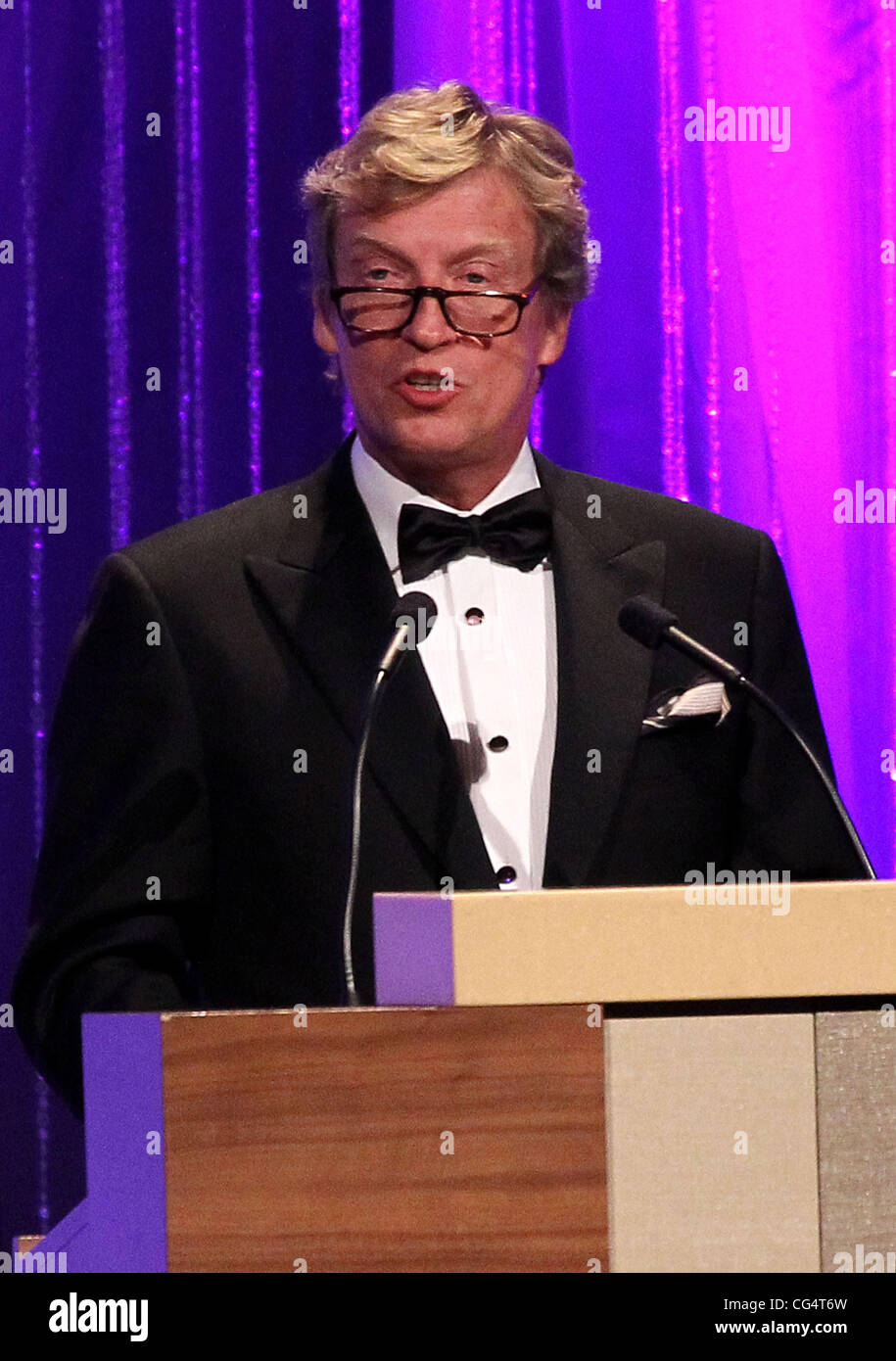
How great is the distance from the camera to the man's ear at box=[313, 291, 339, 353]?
212 centimetres

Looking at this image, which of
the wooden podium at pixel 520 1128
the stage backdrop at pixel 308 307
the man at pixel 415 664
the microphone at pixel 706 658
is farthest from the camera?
the stage backdrop at pixel 308 307

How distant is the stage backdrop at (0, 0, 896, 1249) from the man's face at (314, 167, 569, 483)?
447mm

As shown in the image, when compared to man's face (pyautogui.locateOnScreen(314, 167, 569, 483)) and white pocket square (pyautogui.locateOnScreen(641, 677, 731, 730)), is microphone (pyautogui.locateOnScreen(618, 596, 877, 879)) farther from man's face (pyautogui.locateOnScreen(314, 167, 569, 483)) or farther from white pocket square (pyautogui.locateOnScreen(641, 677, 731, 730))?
man's face (pyautogui.locateOnScreen(314, 167, 569, 483))

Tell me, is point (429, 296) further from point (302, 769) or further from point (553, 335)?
point (302, 769)

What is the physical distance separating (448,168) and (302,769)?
25.4 inches

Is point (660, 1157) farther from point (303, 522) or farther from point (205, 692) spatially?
point (303, 522)

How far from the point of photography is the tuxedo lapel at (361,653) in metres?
1.81

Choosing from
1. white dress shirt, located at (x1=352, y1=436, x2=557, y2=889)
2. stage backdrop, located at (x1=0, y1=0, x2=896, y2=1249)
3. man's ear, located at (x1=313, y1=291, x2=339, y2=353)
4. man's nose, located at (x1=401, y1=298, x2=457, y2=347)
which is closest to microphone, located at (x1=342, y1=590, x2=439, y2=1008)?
white dress shirt, located at (x1=352, y1=436, x2=557, y2=889)

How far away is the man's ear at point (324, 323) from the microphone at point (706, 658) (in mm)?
654

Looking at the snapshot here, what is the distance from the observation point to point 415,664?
74.4 inches

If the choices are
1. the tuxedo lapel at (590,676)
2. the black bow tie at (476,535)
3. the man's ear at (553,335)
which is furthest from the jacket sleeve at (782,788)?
the man's ear at (553,335)

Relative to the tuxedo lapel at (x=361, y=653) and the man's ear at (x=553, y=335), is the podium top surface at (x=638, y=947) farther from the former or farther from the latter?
the man's ear at (x=553, y=335)

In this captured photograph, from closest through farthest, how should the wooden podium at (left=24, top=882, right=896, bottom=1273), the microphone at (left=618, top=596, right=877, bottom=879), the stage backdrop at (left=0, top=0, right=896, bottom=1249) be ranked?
the wooden podium at (left=24, top=882, right=896, bottom=1273) → the microphone at (left=618, top=596, right=877, bottom=879) → the stage backdrop at (left=0, top=0, right=896, bottom=1249)

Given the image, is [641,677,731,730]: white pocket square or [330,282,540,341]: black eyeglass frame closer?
[641,677,731,730]: white pocket square
